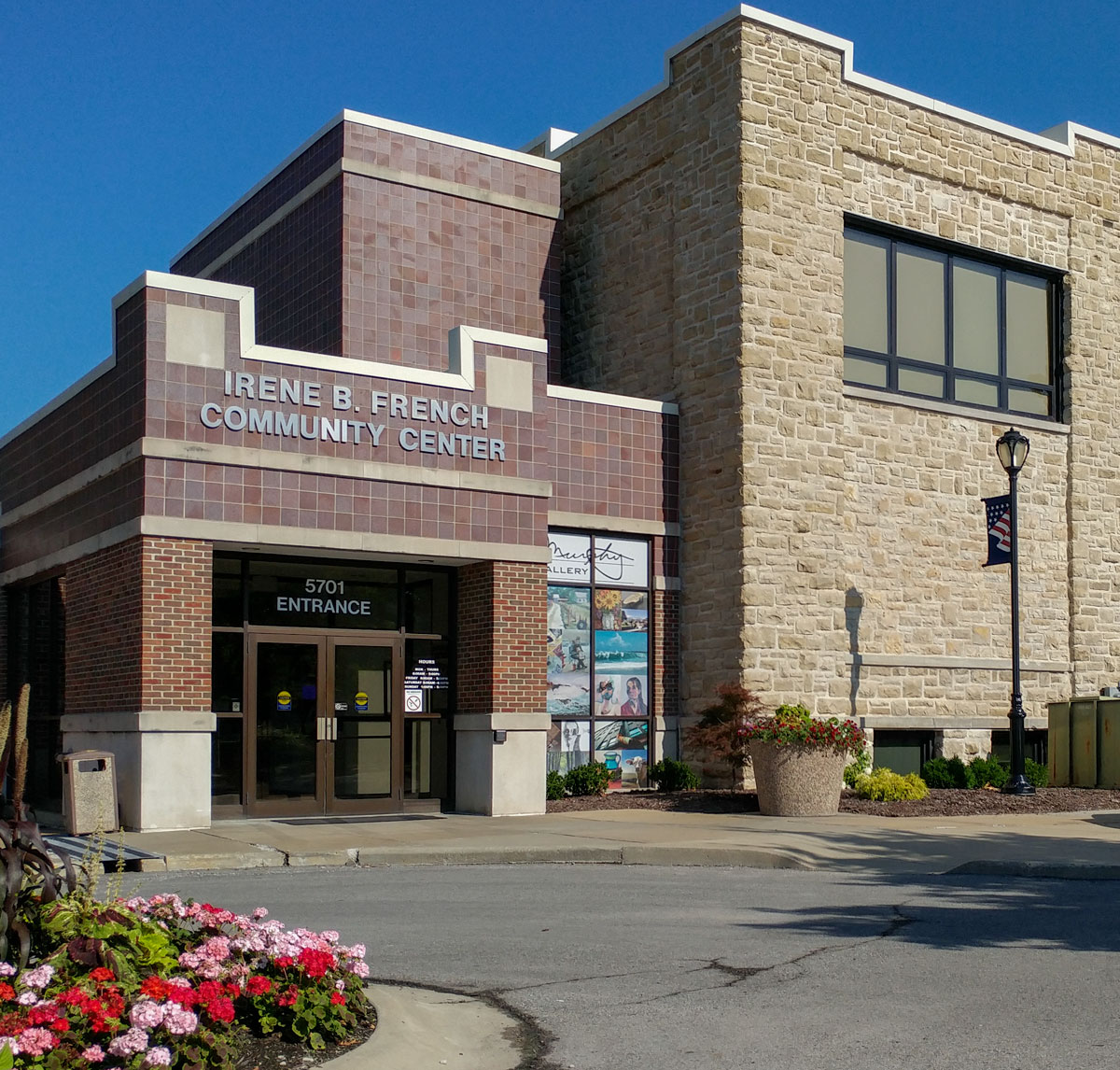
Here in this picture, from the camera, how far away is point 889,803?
1984 cm

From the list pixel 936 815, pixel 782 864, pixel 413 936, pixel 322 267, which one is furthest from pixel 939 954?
pixel 322 267

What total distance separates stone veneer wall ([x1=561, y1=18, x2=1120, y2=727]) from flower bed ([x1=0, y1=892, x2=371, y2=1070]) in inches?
596

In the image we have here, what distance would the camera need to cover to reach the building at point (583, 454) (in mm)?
18062

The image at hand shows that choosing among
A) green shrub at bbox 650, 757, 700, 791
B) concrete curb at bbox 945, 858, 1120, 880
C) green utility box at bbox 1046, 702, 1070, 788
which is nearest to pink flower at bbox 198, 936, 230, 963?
concrete curb at bbox 945, 858, 1120, 880

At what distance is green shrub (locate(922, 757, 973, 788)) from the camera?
22281 millimetres

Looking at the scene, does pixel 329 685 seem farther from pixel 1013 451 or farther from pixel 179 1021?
pixel 179 1021

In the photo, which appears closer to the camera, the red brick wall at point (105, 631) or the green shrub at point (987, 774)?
the red brick wall at point (105, 631)

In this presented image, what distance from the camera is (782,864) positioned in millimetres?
14219

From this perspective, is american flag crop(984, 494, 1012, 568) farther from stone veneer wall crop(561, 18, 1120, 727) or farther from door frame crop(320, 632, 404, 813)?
door frame crop(320, 632, 404, 813)

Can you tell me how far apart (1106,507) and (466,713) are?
13.0 meters

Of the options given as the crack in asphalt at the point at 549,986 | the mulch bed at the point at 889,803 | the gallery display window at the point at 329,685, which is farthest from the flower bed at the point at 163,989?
the mulch bed at the point at 889,803

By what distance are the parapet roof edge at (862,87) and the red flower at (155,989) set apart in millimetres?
19284

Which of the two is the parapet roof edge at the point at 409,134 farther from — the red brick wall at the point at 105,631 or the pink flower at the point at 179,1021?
the pink flower at the point at 179,1021

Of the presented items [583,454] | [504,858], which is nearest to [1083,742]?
[583,454]
